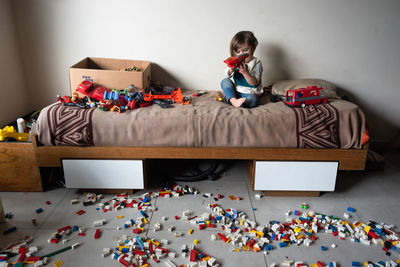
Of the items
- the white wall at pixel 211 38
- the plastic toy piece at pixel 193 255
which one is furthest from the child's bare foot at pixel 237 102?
the plastic toy piece at pixel 193 255

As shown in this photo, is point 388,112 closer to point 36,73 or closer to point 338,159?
point 338,159

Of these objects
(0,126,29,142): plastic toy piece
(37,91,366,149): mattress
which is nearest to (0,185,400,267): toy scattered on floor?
(37,91,366,149): mattress

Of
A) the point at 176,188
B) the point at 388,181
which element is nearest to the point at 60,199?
the point at 176,188

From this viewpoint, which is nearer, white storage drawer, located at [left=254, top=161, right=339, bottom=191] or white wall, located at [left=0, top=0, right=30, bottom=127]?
white storage drawer, located at [left=254, top=161, right=339, bottom=191]

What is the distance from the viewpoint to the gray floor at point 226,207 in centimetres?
153

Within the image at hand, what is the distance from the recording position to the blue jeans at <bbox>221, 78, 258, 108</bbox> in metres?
2.14

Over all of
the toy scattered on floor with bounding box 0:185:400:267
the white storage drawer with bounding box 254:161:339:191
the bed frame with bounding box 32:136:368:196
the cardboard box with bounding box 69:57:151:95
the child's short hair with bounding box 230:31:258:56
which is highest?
the child's short hair with bounding box 230:31:258:56

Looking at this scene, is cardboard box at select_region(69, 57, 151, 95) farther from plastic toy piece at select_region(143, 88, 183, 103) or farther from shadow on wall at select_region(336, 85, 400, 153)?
shadow on wall at select_region(336, 85, 400, 153)

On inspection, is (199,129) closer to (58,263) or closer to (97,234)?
(97,234)

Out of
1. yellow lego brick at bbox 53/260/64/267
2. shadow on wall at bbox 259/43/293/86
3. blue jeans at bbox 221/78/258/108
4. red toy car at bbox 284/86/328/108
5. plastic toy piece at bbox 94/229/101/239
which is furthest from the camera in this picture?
shadow on wall at bbox 259/43/293/86

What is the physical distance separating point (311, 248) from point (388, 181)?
1090 millimetres

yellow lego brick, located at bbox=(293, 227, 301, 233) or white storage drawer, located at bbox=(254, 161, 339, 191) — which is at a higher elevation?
A: white storage drawer, located at bbox=(254, 161, 339, 191)

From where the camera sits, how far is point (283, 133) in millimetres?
1919

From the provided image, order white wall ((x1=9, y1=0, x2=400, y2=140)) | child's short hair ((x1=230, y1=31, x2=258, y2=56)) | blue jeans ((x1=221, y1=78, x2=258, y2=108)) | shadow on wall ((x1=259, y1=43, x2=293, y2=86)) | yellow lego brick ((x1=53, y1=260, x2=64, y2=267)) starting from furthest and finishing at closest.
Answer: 1. shadow on wall ((x1=259, y1=43, x2=293, y2=86))
2. white wall ((x1=9, y1=0, x2=400, y2=140))
3. child's short hair ((x1=230, y1=31, x2=258, y2=56))
4. blue jeans ((x1=221, y1=78, x2=258, y2=108))
5. yellow lego brick ((x1=53, y1=260, x2=64, y2=267))
